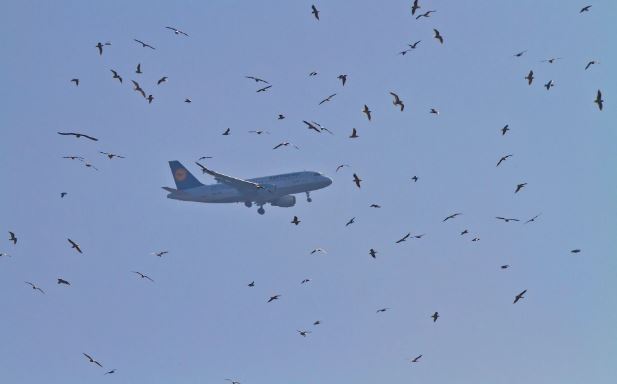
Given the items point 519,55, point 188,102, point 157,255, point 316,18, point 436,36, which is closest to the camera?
point 519,55

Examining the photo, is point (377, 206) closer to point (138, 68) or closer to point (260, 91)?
point (260, 91)

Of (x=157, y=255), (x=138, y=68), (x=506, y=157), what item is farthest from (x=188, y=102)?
(x=506, y=157)

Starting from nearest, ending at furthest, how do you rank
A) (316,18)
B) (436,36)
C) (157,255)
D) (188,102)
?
(316,18) < (436,36) < (188,102) < (157,255)

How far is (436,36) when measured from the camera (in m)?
90.8

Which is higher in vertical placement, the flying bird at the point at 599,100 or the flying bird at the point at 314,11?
the flying bird at the point at 314,11

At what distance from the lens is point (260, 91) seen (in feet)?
302

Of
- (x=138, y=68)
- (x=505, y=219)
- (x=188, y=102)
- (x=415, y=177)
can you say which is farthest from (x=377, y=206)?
(x=138, y=68)

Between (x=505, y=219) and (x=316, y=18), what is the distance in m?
24.6

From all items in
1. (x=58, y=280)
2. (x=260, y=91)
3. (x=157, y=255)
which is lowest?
(x=58, y=280)

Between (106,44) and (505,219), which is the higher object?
(106,44)

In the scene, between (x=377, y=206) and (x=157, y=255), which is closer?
(x=377, y=206)

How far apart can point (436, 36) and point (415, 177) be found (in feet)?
49.8

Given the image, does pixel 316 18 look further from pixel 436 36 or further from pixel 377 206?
pixel 377 206

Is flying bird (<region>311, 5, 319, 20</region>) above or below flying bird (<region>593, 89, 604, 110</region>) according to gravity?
above
